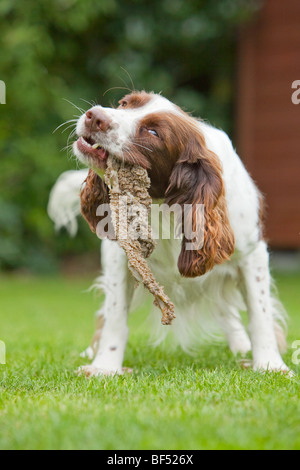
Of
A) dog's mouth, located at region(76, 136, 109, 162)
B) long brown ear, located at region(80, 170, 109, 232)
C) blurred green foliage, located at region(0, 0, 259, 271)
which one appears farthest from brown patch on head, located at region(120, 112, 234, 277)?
blurred green foliage, located at region(0, 0, 259, 271)

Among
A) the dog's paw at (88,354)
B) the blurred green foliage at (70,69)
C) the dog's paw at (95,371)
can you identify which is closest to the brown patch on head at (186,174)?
the dog's paw at (95,371)

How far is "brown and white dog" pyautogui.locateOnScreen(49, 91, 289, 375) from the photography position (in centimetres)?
285

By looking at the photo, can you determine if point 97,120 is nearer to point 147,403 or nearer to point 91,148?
point 91,148

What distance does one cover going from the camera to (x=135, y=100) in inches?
121

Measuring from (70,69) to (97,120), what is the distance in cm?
921

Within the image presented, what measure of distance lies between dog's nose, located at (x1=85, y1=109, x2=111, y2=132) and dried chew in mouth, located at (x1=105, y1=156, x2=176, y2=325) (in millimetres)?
140

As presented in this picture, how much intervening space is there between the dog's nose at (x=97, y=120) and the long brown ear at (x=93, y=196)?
1.42ft

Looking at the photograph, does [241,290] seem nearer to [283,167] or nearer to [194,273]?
[194,273]

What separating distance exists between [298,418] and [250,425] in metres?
0.17

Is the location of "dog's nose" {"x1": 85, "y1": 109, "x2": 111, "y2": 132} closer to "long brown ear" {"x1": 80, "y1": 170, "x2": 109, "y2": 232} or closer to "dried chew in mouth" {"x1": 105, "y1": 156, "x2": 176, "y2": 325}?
"dried chew in mouth" {"x1": 105, "y1": 156, "x2": 176, "y2": 325}

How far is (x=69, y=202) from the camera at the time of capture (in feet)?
14.7

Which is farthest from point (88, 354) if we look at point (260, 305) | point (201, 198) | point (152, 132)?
point (152, 132)
